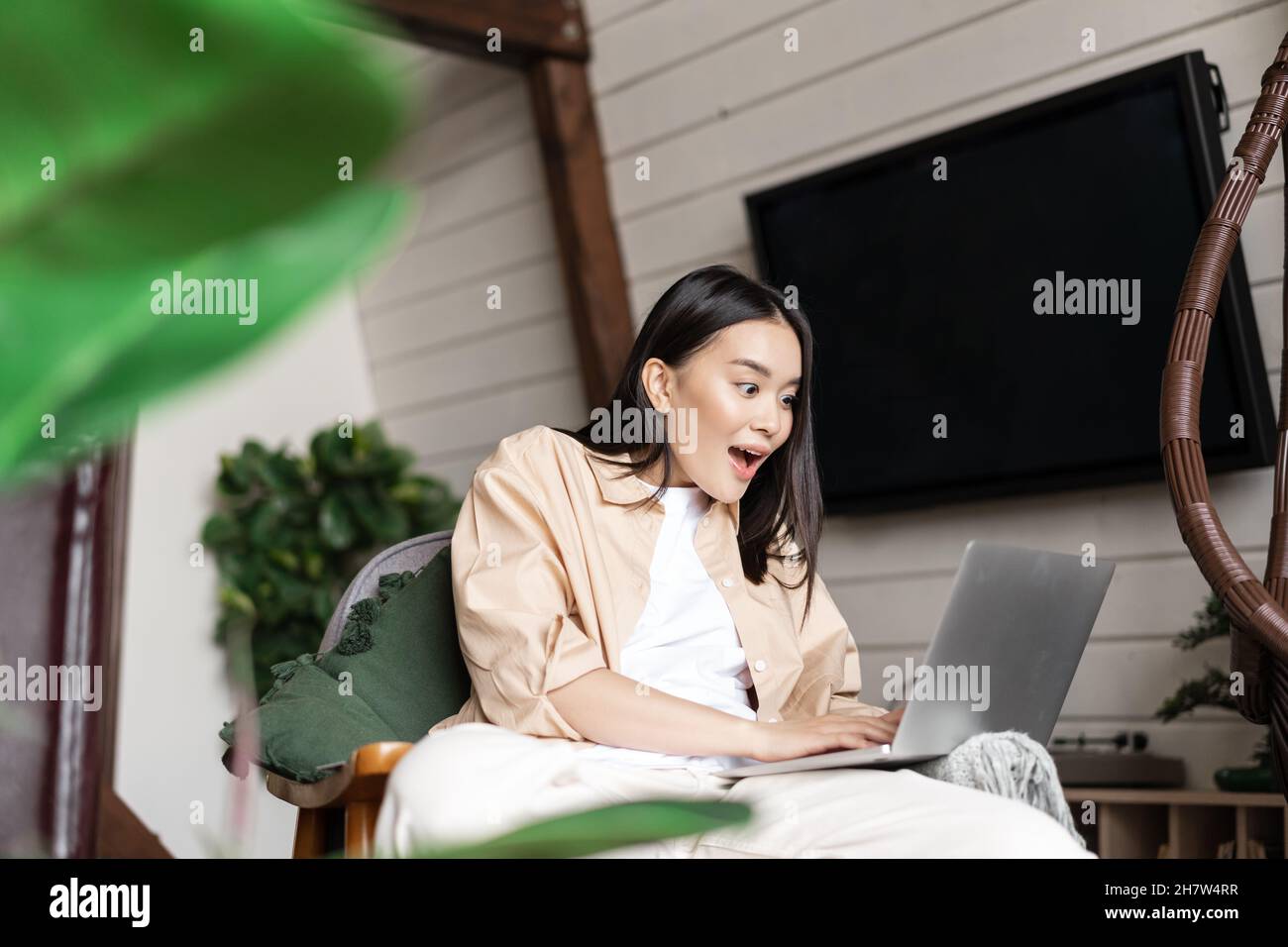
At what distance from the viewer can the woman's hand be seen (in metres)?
1.55

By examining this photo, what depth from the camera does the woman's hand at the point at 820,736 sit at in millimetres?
1553

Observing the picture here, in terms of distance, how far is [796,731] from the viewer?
5.28ft

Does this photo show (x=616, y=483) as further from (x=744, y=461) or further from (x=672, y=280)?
(x=672, y=280)

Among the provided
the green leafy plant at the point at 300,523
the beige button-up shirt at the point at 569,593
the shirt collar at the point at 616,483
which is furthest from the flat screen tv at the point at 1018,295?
the green leafy plant at the point at 300,523

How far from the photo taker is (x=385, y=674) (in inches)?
73.0

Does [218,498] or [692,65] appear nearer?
[692,65]

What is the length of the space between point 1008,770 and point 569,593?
0.63 m

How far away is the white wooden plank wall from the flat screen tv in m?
0.10

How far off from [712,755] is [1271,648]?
69cm

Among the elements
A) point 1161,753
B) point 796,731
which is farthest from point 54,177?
point 1161,753

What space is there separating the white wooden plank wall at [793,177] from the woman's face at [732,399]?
64 cm

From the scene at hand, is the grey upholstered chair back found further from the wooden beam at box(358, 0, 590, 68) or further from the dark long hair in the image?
the wooden beam at box(358, 0, 590, 68)

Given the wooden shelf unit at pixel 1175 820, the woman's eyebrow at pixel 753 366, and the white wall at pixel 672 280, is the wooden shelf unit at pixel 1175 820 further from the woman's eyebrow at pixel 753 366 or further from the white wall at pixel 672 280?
the woman's eyebrow at pixel 753 366
